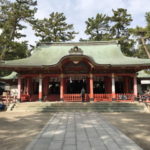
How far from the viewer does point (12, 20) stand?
30109 millimetres

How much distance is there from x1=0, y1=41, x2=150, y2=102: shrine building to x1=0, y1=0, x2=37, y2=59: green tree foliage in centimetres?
921

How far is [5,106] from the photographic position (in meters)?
15.5

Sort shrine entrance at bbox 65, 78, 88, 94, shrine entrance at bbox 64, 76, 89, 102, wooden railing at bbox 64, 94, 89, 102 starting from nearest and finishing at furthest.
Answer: wooden railing at bbox 64, 94, 89, 102 → shrine entrance at bbox 64, 76, 89, 102 → shrine entrance at bbox 65, 78, 88, 94

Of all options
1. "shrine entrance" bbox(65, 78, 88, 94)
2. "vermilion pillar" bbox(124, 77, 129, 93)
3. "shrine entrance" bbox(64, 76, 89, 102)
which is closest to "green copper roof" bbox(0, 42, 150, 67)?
"vermilion pillar" bbox(124, 77, 129, 93)

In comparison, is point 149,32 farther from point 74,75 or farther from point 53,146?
point 53,146

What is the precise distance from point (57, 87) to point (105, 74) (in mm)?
5883

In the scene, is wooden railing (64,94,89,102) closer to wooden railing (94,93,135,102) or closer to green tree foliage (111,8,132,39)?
wooden railing (94,93,135,102)

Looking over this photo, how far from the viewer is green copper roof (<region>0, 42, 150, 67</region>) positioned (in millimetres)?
18141

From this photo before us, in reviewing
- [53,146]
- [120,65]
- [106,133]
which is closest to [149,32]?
[120,65]

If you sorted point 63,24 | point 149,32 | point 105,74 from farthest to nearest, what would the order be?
1. point 63,24
2. point 149,32
3. point 105,74

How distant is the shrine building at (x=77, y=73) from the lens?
1694cm

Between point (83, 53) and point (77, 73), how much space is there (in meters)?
3.75

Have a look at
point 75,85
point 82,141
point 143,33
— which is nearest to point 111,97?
point 75,85

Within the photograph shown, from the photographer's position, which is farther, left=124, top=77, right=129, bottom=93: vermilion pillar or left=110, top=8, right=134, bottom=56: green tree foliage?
left=110, top=8, right=134, bottom=56: green tree foliage
